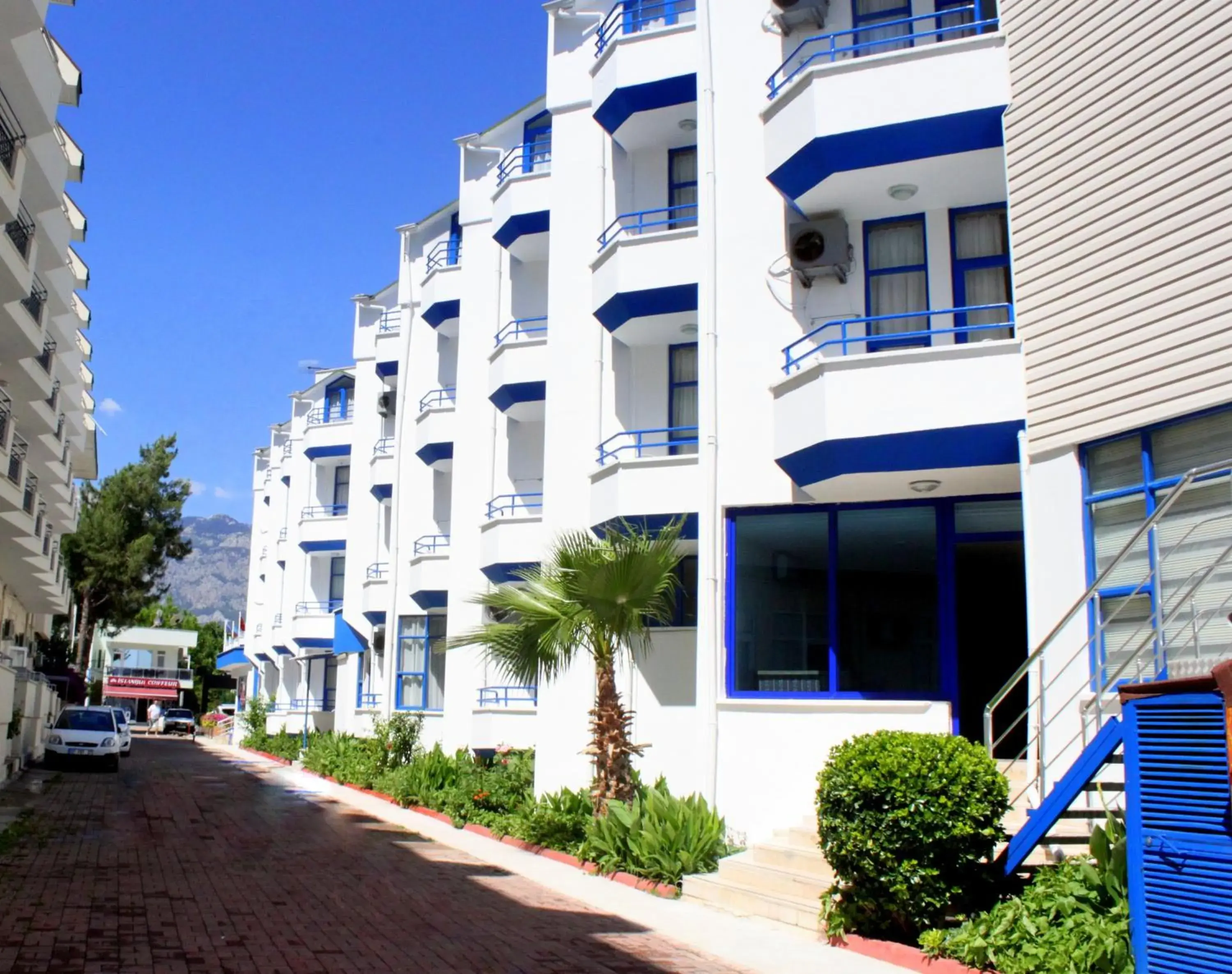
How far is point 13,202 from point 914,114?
1372cm

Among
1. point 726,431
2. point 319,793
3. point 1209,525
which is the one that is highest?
point 726,431

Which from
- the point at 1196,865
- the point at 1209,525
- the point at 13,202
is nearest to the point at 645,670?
the point at 1209,525

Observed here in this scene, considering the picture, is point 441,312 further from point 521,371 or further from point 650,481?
point 650,481

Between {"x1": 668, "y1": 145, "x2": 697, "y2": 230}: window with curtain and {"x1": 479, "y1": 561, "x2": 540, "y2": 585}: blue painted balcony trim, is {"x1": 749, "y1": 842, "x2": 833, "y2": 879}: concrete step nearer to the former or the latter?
{"x1": 479, "y1": 561, "x2": 540, "y2": 585}: blue painted balcony trim

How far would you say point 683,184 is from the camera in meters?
19.8

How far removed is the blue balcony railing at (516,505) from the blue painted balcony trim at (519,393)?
1.81 metres

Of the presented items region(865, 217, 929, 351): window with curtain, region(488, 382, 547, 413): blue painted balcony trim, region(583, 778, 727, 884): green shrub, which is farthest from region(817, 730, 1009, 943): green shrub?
region(488, 382, 547, 413): blue painted balcony trim

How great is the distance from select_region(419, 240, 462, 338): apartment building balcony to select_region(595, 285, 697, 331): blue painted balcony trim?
9.38 m

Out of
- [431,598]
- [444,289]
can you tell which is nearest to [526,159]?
[444,289]

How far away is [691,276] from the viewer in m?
17.6

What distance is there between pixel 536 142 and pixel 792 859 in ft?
57.2

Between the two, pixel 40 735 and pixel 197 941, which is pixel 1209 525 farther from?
pixel 40 735

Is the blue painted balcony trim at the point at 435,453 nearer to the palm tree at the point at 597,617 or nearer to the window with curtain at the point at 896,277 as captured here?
the palm tree at the point at 597,617

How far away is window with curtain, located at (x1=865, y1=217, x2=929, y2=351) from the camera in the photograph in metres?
15.7
